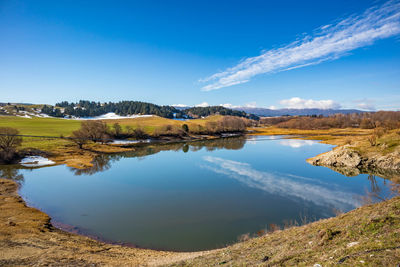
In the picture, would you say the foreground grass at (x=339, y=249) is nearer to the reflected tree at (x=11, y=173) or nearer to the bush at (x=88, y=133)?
the reflected tree at (x=11, y=173)

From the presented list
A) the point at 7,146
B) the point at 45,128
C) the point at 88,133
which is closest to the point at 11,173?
the point at 7,146

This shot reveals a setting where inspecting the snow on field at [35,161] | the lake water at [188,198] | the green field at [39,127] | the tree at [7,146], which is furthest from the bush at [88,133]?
the lake water at [188,198]

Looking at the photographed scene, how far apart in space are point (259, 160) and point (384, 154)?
2085 centimetres

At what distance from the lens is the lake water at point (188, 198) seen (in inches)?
642

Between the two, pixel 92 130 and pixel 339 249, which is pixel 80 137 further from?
pixel 339 249

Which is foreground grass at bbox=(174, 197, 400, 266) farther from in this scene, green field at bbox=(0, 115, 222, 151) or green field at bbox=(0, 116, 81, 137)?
green field at bbox=(0, 116, 81, 137)

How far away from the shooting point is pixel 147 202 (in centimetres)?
2217

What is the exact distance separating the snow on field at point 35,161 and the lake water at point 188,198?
374cm

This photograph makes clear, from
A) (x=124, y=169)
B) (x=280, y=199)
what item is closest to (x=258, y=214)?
(x=280, y=199)

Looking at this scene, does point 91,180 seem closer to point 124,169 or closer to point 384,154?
point 124,169

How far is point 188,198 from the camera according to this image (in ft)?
75.4

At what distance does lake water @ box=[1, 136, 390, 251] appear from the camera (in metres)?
16.3

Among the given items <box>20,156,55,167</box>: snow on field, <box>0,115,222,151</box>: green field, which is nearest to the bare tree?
<box>0,115,222,151</box>: green field

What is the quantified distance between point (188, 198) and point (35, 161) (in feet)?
123
